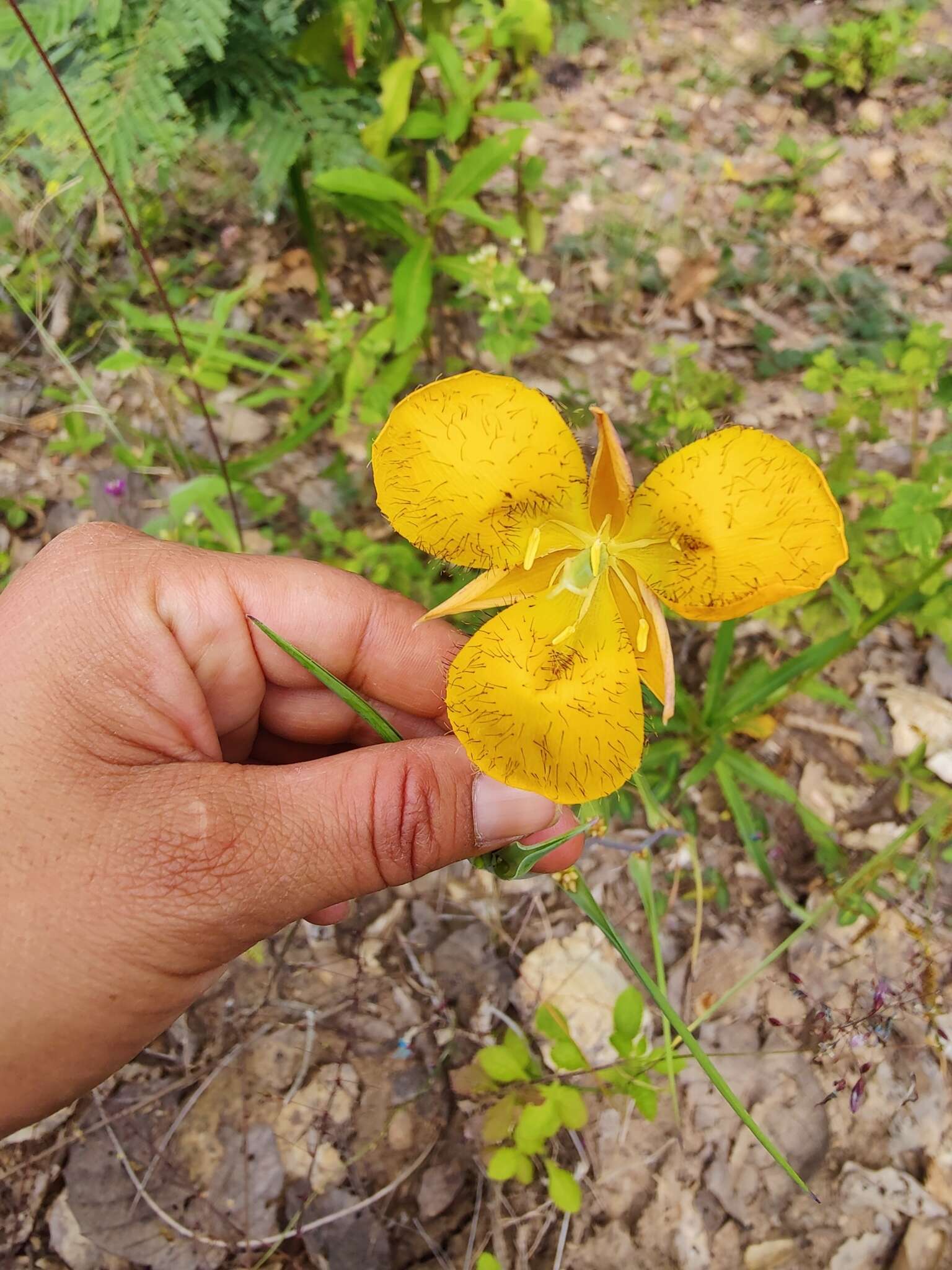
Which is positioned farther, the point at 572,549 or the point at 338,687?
the point at 572,549

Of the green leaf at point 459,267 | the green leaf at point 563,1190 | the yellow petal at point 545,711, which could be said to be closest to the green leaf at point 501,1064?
the green leaf at point 563,1190

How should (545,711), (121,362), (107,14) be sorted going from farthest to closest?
(121,362)
(107,14)
(545,711)

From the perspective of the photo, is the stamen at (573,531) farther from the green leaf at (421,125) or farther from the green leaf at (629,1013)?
the green leaf at (421,125)

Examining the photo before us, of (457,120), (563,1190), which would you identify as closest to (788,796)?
(563,1190)

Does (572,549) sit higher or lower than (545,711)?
higher

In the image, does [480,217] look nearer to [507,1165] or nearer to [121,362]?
[121,362]

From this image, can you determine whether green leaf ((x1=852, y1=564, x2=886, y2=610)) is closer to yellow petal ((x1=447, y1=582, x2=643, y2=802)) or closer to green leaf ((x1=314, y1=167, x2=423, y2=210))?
yellow petal ((x1=447, y1=582, x2=643, y2=802))

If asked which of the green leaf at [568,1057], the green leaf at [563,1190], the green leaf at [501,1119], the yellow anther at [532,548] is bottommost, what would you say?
the green leaf at [563,1190]

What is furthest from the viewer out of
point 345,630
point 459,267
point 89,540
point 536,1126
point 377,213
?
point 459,267
